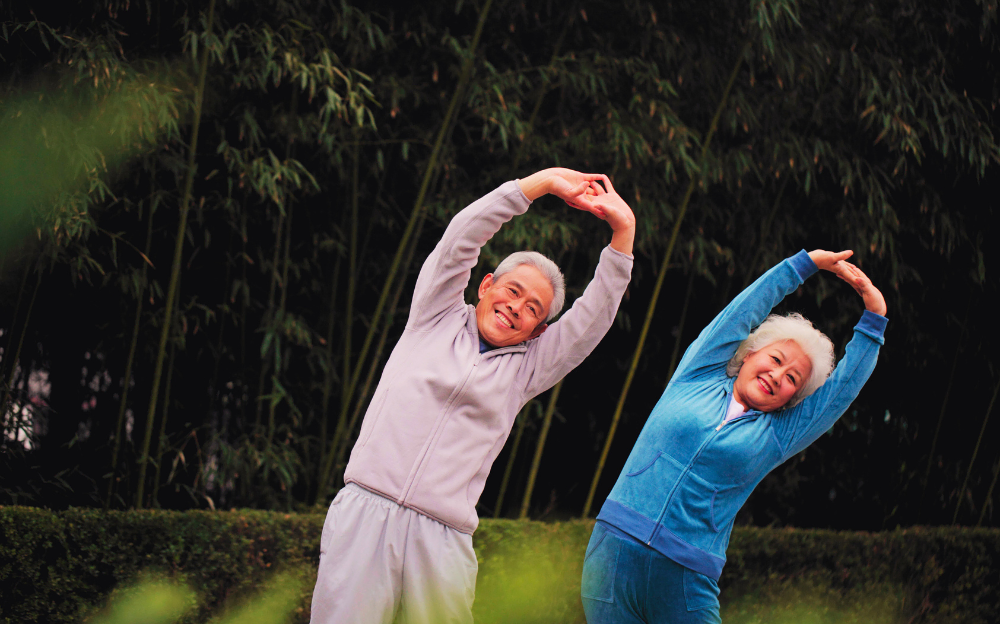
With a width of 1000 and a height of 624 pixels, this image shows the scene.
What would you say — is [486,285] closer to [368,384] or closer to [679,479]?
[679,479]

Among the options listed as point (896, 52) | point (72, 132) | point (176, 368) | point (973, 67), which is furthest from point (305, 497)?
point (973, 67)

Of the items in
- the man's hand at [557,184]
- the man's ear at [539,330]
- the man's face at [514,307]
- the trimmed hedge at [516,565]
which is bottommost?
the trimmed hedge at [516,565]

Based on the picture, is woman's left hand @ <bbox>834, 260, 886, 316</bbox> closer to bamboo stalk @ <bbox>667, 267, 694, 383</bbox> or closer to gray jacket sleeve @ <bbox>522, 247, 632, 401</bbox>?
gray jacket sleeve @ <bbox>522, 247, 632, 401</bbox>

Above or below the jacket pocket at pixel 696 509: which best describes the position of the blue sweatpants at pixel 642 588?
below

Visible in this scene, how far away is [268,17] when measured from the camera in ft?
11.3

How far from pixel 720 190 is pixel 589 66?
3.68 feet

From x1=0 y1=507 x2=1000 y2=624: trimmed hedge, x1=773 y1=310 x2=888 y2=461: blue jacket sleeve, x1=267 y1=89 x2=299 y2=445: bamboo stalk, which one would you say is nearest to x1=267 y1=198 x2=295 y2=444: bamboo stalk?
x1=267 y1=89 x2=299 y2=445: bamboo stalk

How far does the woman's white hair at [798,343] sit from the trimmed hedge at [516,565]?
1.77m

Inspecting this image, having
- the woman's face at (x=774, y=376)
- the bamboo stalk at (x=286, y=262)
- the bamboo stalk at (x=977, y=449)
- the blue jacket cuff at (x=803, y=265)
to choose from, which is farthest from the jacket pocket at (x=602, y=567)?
the bamboo stalk at (x=977, y=449)

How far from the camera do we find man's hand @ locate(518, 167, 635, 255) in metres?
1.93

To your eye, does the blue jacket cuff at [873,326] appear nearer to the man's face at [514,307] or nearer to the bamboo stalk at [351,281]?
the man's face at [514,307]

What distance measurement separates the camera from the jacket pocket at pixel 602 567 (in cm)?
203

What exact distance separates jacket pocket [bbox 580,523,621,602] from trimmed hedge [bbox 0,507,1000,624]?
1483 mm

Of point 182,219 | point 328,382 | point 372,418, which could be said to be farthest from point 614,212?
point 328,382
